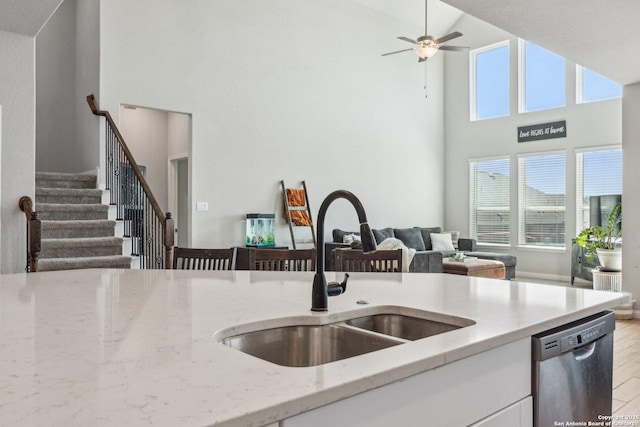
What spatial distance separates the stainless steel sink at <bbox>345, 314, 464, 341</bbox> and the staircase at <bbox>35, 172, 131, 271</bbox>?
3.98m

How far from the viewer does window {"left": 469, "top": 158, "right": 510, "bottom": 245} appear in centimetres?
931

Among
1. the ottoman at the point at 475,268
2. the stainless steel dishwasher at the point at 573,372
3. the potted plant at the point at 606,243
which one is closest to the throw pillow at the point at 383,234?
the ottoman at the point at 475,268

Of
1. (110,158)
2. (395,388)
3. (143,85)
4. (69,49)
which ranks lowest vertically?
(395,388)

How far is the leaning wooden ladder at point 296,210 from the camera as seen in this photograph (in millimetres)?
7387

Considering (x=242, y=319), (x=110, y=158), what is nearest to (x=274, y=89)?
(x=110, y=158)

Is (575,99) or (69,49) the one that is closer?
(69,49)

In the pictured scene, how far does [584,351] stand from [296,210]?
6.12 meters

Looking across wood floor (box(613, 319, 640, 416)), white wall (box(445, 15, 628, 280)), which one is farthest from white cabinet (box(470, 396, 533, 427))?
white wall (box(445, 15, 628, 280))

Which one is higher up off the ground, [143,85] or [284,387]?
[143,85]

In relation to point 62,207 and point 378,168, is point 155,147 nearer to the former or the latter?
point 62,207

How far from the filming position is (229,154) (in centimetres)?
692

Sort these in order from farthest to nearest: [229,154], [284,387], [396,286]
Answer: [229,154]
[396,286]
[284,387]

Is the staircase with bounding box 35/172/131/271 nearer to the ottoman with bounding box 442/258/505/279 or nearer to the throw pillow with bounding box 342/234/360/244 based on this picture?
the throw pillow with bounding box 342/234/360/244

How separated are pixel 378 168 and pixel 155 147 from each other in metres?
4.03
